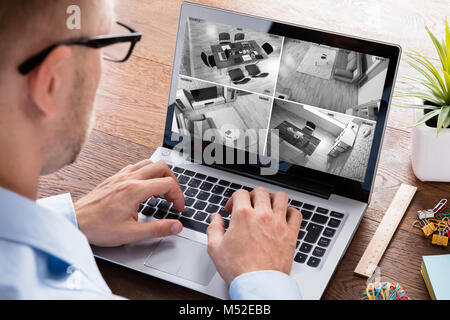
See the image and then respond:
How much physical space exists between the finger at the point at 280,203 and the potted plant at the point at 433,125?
30 centimetres

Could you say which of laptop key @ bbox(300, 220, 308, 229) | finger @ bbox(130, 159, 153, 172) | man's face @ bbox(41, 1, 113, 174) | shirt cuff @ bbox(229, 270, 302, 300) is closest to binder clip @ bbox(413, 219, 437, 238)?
laptop key @ bbox(300, 220, 308, 229)

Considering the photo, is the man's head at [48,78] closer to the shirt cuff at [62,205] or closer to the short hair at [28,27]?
the short hair at [28,27]

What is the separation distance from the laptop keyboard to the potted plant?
22cm

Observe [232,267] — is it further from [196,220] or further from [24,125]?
[24,125]

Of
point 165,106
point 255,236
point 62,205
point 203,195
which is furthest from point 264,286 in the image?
point 165,106

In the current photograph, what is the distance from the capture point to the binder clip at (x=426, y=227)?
1.07 meters

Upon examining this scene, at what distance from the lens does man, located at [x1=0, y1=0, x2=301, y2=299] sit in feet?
2.43

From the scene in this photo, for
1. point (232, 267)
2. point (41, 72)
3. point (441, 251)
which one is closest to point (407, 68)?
point (441, 251)

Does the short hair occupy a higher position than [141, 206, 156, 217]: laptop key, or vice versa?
the short hair

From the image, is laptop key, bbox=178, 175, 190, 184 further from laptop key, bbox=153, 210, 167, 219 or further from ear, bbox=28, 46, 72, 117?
ear, bbox=28, 46, 72, 117

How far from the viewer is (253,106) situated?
44.9 inches

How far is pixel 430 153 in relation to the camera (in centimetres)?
113

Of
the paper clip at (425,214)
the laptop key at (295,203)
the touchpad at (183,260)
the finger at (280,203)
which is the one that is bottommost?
the touchpad at (183,260)

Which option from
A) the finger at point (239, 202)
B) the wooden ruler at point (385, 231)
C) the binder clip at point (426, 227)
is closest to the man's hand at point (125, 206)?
the finger at point (239, 202)
